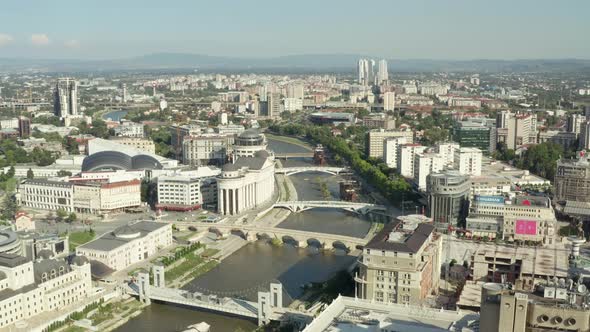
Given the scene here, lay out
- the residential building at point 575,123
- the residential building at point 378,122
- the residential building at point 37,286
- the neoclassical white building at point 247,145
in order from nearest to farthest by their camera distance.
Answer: the residential building at point 37,286 → the neoclassical white building at point 247,145 → the residential building at point 575,123 → the residential building at point 378,122

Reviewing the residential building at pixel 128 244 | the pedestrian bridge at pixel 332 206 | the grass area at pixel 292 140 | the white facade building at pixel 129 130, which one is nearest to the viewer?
the residential building at pixel 128 244

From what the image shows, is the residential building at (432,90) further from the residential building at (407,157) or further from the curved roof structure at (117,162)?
the curved roof structure at (117,162)

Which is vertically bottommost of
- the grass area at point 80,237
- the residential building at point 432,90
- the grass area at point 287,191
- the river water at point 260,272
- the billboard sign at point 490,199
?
the river water at point 260,272

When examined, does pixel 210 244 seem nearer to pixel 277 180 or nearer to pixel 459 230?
pixel 459 230

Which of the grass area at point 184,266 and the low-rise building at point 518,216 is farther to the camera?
the low-rise building at point 518,216

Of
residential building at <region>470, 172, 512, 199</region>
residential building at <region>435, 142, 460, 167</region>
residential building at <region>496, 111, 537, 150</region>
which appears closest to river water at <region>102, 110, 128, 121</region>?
residential building at <region>496, 111, 537, 150</region>

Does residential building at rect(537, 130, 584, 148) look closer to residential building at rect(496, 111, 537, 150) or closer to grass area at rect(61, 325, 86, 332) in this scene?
residential building at rect(496, 111, 537, 150)

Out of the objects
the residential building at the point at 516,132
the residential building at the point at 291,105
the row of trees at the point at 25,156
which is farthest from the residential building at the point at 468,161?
the residential building at the point at 291,105
